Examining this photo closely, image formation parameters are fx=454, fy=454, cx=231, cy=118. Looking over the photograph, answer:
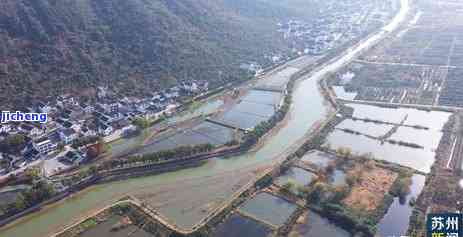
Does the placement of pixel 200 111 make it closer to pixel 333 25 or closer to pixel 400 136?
pixel 400 136

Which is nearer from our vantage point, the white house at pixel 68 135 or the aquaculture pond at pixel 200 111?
the white house at pixel 68 135

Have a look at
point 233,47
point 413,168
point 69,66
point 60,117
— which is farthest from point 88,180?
point 233,47

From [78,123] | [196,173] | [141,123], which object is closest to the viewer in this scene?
[196,173]

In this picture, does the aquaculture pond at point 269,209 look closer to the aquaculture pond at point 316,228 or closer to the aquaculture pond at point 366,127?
the aquaculture pond at point 316,228

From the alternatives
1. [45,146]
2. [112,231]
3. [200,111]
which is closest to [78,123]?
[45,146]

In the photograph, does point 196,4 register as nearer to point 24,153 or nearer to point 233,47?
point 233,47

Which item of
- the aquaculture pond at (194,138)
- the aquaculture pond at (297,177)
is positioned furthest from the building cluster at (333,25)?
the aquaculture pond at (297,177)

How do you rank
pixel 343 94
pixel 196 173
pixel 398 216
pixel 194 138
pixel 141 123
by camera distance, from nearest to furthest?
1. pixel 398 216
2. pixel 196 173
3. pixel 194 138
4. pixel 141 123
5. pixel 343 94
